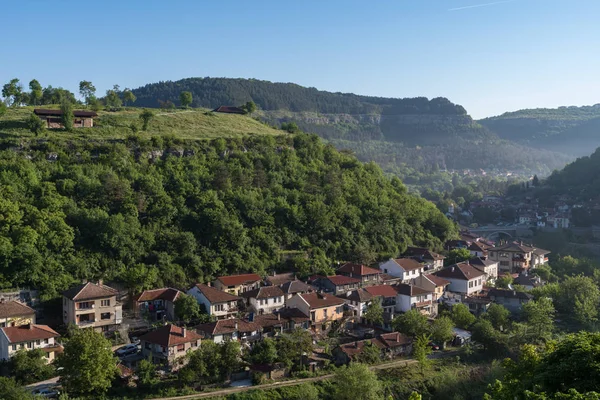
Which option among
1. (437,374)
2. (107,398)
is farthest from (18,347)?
(437,374)

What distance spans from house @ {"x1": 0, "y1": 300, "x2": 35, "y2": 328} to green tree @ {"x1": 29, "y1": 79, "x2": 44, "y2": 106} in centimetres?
3681

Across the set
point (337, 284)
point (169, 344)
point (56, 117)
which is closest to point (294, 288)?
point (337, 284)

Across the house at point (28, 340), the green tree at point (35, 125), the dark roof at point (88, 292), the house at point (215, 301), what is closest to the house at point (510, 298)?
the house at point (215, 301)

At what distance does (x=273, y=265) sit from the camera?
38781mm

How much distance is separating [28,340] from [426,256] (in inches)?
1143

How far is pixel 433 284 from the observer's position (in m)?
37.3

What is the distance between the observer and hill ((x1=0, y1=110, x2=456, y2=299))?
107 feet

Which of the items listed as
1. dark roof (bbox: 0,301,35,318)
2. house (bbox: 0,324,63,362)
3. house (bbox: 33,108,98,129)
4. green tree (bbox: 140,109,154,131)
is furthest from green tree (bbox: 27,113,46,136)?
house (bbox: 0,324,63,362)

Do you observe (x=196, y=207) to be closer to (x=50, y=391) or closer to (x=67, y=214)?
(x=67, y=214)

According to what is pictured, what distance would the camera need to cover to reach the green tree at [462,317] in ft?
111

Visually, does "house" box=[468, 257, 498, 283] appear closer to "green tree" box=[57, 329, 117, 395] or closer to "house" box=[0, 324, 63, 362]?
"green tree" box=[57, 329, 117, 395]

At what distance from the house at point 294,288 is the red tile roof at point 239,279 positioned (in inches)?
71.2

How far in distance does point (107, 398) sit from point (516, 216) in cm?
6404

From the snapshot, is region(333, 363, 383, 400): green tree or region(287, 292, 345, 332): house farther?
region(287, 292, 345, 332): house
